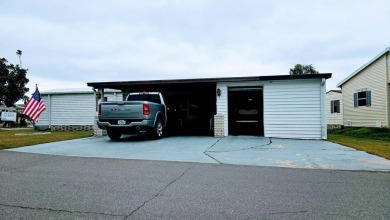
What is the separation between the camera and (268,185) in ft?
14.4

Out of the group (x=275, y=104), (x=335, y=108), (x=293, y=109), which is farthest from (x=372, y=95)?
(x=275, y=104)

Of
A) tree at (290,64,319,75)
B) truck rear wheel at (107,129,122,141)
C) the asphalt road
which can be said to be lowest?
the asphalt road

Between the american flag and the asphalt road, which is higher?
the american flag

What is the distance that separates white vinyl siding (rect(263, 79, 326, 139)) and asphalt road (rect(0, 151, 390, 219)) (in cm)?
723

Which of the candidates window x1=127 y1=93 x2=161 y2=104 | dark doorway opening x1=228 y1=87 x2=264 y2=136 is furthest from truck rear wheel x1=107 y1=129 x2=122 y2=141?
dark doorway opening x1=228 y1=87 x2=264 y2=136

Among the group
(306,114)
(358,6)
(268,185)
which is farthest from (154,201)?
(358,6)

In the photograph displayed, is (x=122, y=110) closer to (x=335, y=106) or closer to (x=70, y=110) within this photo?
(x=70, y=110)

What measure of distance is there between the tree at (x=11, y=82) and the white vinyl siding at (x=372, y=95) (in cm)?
3318

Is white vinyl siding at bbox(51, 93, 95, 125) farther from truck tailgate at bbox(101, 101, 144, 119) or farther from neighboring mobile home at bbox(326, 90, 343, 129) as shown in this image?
neighboring mobile home at bbox(326, 90, 343, 129)

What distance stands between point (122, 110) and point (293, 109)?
25.5ft

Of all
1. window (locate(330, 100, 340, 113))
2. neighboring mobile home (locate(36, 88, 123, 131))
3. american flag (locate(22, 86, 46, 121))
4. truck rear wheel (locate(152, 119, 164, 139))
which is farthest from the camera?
window (locate(330, 100, 340, 113))

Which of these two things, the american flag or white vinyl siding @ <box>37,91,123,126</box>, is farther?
white vinyl siding @ <box>37,91,123,126</box>

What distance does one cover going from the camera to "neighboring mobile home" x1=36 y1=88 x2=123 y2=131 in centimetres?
1938

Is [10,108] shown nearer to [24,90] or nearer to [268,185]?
[24,90]
